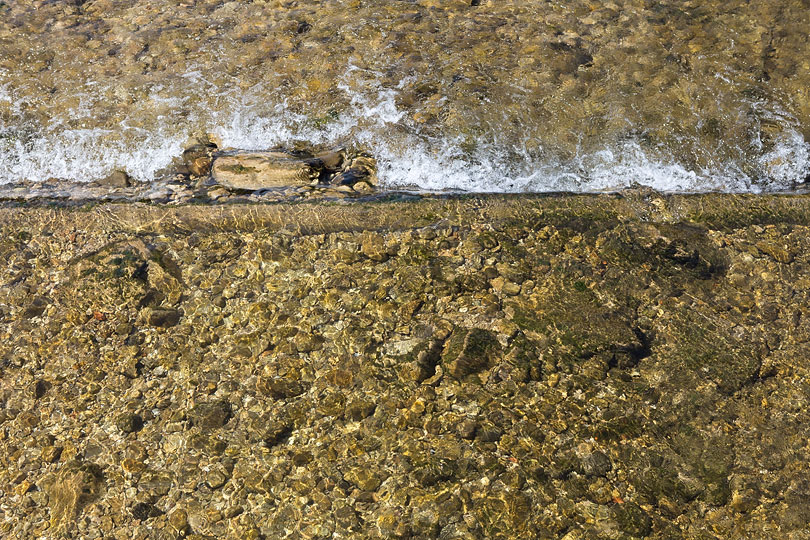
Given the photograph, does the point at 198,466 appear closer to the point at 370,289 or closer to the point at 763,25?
the point at 370,289

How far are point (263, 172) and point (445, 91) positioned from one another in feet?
4.67

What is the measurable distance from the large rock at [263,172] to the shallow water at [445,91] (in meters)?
0.24

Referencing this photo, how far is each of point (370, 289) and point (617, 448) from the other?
1.45 meters

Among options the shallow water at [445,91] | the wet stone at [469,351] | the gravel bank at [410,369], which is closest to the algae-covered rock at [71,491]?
the gravel bank at [410,369]

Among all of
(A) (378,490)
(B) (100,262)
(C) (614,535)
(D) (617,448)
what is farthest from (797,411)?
(B) (100,262)

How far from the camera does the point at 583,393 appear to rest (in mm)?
2889

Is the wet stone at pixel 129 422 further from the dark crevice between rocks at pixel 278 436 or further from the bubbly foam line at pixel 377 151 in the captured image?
the bubbly foam line at pixel 377 151

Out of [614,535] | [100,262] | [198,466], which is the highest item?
[100,262]

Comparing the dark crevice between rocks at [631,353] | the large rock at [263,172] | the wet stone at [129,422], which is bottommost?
the dark crevice between rocks at [631,353]

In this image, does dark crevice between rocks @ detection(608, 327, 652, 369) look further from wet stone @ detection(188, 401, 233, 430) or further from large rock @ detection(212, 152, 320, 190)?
large rock @ detection(212, 152, 320, 190)

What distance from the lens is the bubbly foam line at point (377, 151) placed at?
164 inches

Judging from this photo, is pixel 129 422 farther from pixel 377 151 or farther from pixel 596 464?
pixel 377 151

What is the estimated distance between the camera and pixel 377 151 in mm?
4352

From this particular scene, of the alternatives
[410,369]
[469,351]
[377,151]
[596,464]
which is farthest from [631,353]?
[377,151]
